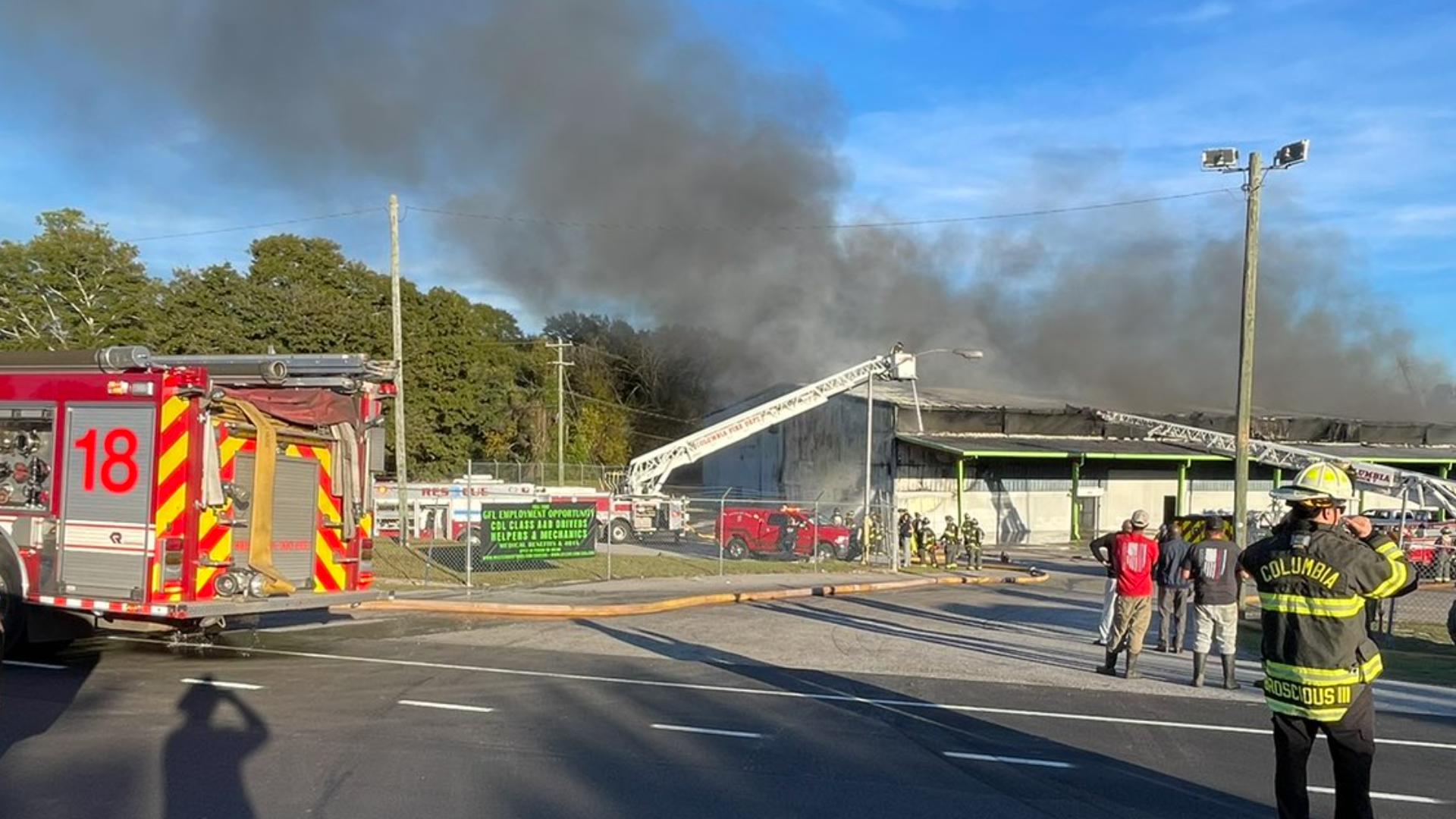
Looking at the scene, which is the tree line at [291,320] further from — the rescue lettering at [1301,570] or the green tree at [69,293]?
the rescue lettering at [1301,570]

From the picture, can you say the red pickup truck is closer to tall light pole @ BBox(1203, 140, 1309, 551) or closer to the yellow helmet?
tall light pole @ BBox(1203, 140, 1309, 551)

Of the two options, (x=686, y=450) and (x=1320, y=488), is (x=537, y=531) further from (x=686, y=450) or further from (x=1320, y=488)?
(x=1320, y=488)

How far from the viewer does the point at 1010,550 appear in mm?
36375

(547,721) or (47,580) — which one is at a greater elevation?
(47,580)

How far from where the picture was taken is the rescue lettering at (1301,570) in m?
4.80

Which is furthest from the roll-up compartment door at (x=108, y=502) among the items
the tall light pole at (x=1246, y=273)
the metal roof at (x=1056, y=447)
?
the metal roof at (x=1056, y=447)

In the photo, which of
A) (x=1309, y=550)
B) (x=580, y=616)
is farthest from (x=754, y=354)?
(x=1309, y=550)

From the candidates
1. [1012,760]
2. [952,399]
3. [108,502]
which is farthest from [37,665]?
[952,399]

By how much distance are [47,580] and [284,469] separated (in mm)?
2015

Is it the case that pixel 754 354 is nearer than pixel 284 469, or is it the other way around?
pixel 284 469

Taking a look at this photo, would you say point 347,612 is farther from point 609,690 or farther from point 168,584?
point 609,690

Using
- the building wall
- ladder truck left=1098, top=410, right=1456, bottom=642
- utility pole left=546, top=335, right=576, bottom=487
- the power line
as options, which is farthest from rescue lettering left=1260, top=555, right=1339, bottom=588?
the power line

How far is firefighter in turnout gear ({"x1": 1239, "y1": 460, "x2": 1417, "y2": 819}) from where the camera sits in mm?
4750

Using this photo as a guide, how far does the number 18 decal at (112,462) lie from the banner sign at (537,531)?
9299 mm
